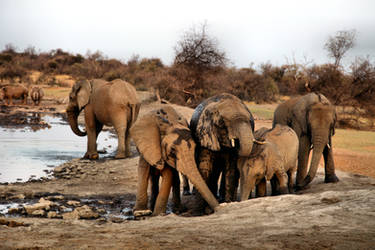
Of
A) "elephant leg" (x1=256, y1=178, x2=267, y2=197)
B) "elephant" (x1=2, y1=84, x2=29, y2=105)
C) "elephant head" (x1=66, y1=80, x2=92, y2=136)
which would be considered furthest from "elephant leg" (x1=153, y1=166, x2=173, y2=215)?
"elephant" (x1=2, y1=84, x2=29, y2=105)

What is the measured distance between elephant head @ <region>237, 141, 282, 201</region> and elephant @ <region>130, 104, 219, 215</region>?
67 cm

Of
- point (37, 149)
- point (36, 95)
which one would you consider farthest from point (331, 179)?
point (36, 95)

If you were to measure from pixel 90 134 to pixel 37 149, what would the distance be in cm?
277

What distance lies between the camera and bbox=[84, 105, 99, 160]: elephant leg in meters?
12.3

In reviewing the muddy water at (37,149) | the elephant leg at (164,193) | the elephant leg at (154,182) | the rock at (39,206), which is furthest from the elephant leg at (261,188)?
the muddy water at (37,149)

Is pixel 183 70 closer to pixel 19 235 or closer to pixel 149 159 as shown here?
pixel 149 159

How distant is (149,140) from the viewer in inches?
265

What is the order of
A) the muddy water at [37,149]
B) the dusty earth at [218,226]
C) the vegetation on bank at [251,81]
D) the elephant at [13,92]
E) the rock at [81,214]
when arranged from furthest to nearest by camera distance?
the elephant at [13,92] → the vegetation on bank at [251,81] → the muddy water at [37,149] → the rock at [81,214] → the dusty earth at [218,226]

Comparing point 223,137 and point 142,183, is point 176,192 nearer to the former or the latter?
point 142,183

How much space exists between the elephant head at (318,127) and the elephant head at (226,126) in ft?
9.17

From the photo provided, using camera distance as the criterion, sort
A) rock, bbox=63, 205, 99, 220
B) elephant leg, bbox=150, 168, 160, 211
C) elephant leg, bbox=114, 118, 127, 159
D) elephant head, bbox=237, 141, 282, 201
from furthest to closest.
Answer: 1. elephant leg, bbox=114, 118, 127, 159
2. elephant leg, bbox=150, 168, 160, 211
3. elephant head, bbox=237, 141, 282, 201
4. rock, bbox=63, 205, 99, 220

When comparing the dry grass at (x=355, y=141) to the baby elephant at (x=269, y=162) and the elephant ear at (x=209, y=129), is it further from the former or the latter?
the elephant ear at (x=209, y=129)

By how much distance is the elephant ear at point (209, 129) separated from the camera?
6.31 meters

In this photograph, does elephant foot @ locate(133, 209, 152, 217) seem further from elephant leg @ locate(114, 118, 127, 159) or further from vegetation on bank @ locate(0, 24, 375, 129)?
vegetation on bank @ locate(0, 24, 375, 129)
